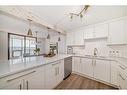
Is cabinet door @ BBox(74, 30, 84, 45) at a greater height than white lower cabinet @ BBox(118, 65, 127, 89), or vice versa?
cabinet door @ BBox(74, 30, 84, 45)

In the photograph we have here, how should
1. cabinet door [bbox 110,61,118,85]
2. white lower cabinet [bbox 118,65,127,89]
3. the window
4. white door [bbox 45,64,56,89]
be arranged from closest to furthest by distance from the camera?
white lower cabinet [bbox 118,65,127,89]
white door [bbox 45,64,56,89]
cabinet door [bbox 110,61,118,85]
the window

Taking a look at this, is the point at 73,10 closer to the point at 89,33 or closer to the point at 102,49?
the point at 89,33

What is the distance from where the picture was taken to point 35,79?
1619 mm

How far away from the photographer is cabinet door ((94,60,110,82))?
2664 mm

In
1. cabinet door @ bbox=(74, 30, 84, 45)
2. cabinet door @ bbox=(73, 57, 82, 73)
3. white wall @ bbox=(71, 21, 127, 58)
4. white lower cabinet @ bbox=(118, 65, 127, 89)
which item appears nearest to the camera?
white lower cabinet @ bbox=(118, 65, 127, 89)

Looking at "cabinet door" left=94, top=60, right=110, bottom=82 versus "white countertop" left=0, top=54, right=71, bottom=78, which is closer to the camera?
"white countertop" left=0, top=54, right=71, bottom=78

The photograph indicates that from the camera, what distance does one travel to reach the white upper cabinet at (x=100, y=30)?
301 centimetres

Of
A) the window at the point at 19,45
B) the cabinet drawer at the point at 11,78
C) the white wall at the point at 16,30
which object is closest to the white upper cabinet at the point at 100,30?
the white wall at the point at 16,30

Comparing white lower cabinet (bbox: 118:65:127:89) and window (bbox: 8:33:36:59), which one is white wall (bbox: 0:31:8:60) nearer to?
window (bbox: 8:33:36:59)

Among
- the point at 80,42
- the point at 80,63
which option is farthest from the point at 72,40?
the point at 80,63

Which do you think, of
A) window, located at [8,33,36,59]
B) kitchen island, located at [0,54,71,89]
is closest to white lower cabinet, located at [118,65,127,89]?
kitchen island, located at [0,54,71,89]

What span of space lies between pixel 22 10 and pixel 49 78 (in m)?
1.74

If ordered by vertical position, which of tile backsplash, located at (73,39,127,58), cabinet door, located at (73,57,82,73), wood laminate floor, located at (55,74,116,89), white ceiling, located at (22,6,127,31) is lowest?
wood laminate floor, located at (55,74,116,89)

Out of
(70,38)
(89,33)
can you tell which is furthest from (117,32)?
(70,38)
